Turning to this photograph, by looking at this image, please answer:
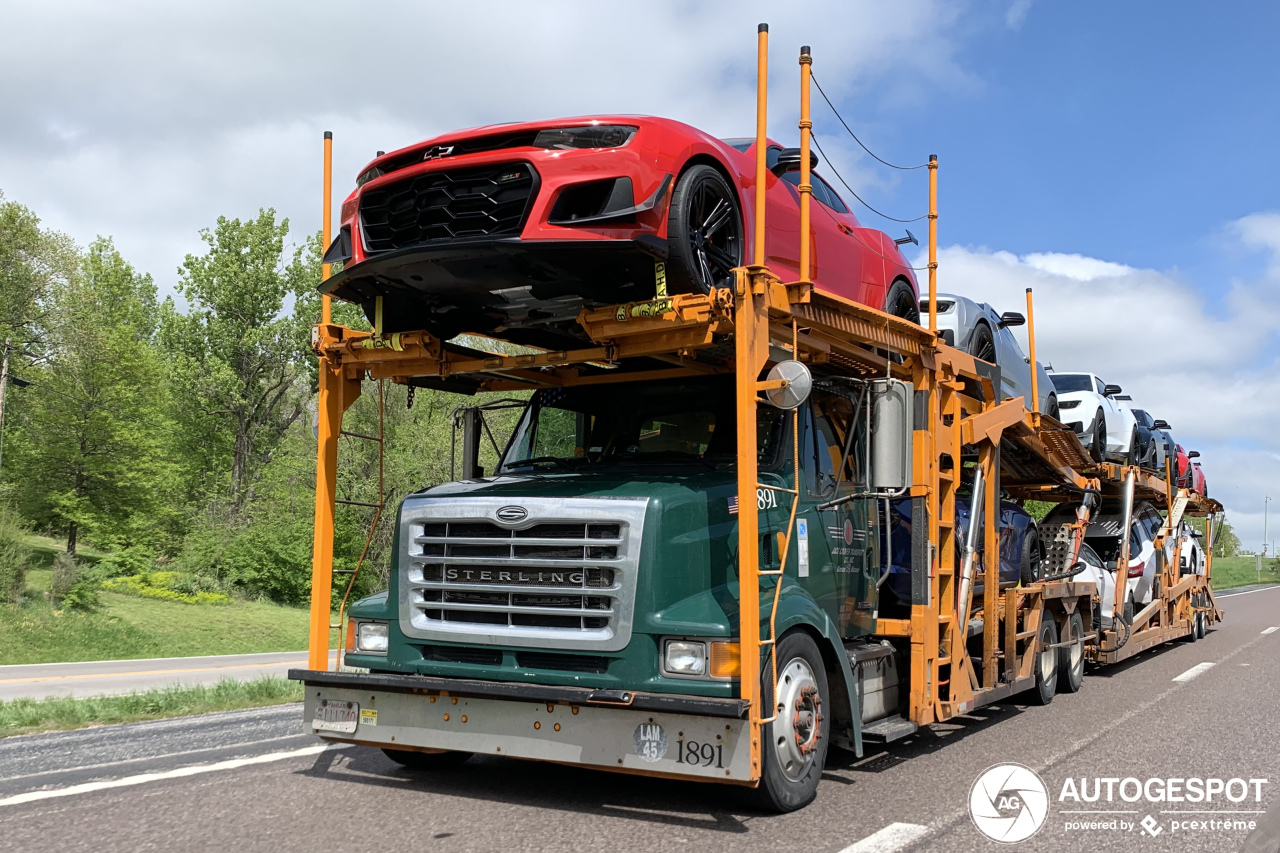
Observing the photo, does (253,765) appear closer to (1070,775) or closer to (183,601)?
(1070,775)

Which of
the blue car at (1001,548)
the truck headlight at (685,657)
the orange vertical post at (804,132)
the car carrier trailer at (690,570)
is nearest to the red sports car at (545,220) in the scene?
the car carrier trailer at (690,570)

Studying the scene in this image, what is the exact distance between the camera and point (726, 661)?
512 cm

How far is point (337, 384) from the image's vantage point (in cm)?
700

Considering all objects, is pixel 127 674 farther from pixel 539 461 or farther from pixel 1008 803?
pixel 1008 803

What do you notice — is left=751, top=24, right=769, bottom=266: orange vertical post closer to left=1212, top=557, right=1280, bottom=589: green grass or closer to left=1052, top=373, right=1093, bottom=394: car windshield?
left=1052, top=373, right=1093, bottom=394: car windshield

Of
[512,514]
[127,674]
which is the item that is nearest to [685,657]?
[512,514]

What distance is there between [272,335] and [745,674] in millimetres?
44983

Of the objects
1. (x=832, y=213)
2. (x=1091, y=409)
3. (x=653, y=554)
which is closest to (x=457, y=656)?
(x=653, y=554)

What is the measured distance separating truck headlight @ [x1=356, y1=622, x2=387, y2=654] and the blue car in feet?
10.8

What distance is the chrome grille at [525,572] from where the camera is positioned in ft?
17.6

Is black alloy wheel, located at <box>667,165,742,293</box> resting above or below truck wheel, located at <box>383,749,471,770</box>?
above

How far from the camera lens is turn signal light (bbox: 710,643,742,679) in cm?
511

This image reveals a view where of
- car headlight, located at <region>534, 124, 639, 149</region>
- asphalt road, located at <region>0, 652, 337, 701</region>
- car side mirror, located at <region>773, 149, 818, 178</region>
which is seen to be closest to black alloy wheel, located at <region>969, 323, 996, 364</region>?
car side mirror, located at <region>773, 149, 818, 178</region>

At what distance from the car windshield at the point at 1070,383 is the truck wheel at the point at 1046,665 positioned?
4897 mm
